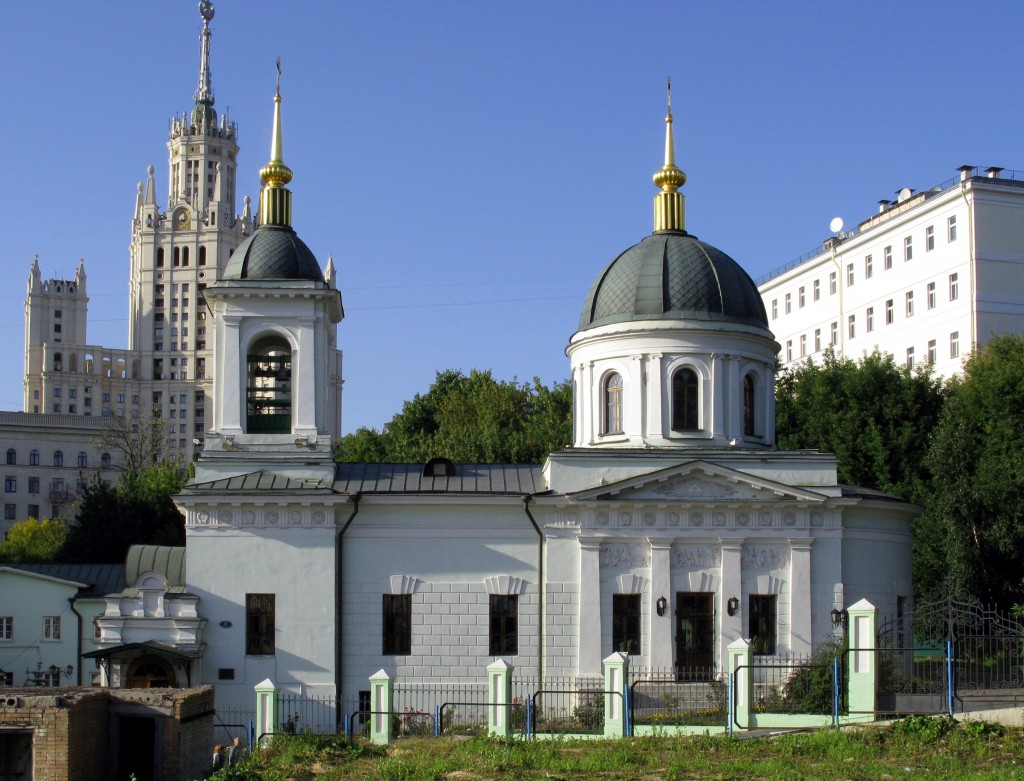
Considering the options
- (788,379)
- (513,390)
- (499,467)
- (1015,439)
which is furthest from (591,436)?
(513,390)

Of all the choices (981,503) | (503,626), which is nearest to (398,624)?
(503,626)

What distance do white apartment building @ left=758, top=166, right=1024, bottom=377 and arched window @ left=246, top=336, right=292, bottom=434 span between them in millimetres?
31065

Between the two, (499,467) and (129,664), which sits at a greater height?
(499,467)

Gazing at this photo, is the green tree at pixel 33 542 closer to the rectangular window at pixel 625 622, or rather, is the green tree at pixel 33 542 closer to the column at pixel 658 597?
the rectangular window at pixel 625 622

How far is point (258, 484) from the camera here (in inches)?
1228

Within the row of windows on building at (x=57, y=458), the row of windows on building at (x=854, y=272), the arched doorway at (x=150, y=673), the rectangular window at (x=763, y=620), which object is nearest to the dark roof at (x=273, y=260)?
the arched doorway at (x=150, y=673)

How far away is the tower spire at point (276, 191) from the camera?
3406cm

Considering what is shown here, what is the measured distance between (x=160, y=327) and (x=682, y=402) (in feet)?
407

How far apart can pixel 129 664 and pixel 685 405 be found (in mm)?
13596

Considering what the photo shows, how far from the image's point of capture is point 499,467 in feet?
112

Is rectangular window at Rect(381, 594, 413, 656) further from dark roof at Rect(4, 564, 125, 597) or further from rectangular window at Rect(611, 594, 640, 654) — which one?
dark roof at Rect(4, 564, 125, 597)

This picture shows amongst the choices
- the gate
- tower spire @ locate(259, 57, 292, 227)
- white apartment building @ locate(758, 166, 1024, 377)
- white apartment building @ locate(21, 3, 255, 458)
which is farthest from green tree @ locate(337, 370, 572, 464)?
white apartment building @ locate(21, 3, 255, 458)

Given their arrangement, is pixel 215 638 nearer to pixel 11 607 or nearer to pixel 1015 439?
pixel 11 607

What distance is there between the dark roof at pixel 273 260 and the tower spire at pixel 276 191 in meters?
0.80
